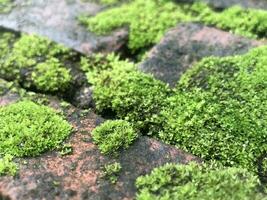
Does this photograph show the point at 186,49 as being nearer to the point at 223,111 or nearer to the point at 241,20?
the point at 241,20

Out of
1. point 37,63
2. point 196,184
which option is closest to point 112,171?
point 196,184

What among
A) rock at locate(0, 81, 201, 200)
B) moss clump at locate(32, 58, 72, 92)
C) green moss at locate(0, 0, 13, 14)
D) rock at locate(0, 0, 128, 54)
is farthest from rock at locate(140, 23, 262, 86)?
green moss at locate(0, 0, 13, 14)

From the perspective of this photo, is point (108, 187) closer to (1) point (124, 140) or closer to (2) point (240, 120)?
(1) point (124, 140)

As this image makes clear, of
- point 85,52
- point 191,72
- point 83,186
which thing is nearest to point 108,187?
point 83,186

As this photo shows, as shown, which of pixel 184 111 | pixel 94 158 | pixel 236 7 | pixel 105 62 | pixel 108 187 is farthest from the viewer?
pixel 236 7

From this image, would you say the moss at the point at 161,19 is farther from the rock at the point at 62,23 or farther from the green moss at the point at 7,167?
the green moss at the point at 7,167

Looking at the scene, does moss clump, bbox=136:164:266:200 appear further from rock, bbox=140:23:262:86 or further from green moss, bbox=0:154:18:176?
rock, bbox=140:23:262:86
